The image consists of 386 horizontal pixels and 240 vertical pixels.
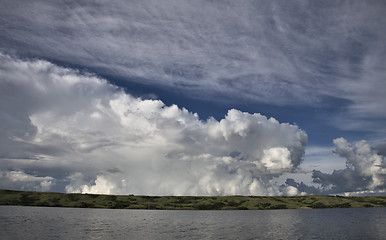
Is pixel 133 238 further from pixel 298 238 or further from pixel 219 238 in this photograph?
pixel 298 238

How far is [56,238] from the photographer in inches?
3255

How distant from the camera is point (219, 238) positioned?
8881 cm

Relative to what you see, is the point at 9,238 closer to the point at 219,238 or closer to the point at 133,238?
the point at 133,238

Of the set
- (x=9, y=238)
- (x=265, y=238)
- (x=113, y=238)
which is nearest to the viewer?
(x=9, y=238)

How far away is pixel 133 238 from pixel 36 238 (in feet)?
93.2

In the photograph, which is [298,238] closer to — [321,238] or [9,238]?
[321,238]

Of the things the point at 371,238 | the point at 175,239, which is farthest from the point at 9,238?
the point at 371,238

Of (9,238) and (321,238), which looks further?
(321,238)

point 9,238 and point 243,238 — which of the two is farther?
point 243,238

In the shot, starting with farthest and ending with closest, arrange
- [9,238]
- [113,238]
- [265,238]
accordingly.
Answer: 1. [265,238]
2. [113,238]
3. [9,238]

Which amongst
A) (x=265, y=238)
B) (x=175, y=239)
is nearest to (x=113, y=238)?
(x=175, y=239)

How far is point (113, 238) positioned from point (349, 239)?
77.1m

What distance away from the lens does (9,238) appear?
7812cm

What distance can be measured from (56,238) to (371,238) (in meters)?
103
